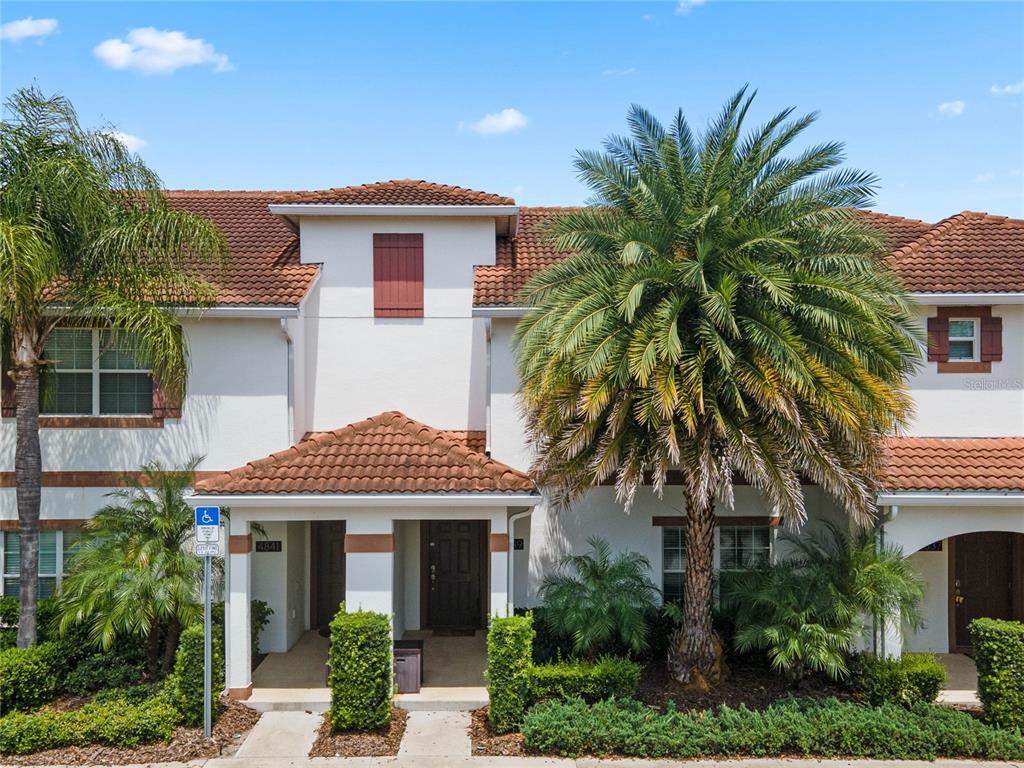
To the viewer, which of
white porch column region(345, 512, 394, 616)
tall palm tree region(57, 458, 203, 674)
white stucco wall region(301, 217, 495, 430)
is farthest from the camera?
white stucco wall region(301, 217, 495, 430)

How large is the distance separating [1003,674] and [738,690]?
3.41 metres

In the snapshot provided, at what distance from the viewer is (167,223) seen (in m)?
11.2

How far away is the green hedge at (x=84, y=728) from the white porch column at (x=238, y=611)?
44.7 inches

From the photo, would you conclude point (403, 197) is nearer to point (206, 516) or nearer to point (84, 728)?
point (206, 516)

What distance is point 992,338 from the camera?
41.9ft

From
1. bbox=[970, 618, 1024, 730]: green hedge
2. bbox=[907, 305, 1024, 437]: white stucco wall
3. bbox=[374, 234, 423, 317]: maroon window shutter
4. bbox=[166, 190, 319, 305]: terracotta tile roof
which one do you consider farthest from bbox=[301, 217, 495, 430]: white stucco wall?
bbox=[970, 618, 1024, 730]: green hedge

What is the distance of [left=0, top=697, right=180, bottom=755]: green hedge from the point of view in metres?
9.21

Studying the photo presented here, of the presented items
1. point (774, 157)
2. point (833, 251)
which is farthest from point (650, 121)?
point (833, 251)

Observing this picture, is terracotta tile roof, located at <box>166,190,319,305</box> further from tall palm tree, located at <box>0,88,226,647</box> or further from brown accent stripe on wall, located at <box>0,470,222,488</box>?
brown accent stripe on wall, located at <box>0,470,222,488</box>

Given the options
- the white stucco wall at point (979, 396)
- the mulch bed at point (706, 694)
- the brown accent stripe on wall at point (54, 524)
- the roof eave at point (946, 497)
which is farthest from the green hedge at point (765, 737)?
the brown accent stripe on wall at point (54, 524)

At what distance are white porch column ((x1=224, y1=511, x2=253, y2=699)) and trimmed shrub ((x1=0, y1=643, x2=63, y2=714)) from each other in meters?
2.58

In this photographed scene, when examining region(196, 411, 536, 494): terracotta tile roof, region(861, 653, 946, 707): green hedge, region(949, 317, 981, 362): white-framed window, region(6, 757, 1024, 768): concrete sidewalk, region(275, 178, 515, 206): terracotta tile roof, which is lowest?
region(6, 757, 1024, 768): concrete sidewalk

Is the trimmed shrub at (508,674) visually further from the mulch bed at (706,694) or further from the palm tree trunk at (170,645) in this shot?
the palm tree trunk at (170,645)

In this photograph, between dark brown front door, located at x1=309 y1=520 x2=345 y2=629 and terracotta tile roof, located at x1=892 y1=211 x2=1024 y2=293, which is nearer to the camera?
terracotta tile roof, located at x1=892 y1=211 x2=1024 y2=293
